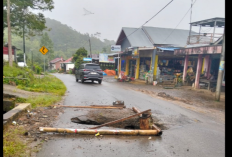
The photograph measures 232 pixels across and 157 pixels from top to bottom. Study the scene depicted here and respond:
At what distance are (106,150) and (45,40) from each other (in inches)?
2625

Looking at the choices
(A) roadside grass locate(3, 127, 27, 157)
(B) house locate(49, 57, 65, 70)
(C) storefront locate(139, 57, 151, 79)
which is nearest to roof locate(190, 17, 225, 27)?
(C) storefront locate(139, 57, 151, 79)

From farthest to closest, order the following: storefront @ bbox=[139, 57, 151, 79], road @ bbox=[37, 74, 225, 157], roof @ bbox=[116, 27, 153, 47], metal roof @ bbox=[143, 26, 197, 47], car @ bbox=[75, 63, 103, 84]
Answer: roof @ bbox=[116, 27, 153, 47], metal roof @ bbox=[143, 26, 197, 47], storefront @ bbox=[139, 57, 151, 79], car @ bbox=[75, 63, 103, 84], road @ bbox=[37, 74, 225, 157]

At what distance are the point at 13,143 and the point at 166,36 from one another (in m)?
23.6

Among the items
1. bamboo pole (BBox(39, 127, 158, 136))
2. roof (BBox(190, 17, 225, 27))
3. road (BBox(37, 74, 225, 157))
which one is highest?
roof (BBox(190, 17, 225, 27))

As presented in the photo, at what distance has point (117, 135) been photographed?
4.26m

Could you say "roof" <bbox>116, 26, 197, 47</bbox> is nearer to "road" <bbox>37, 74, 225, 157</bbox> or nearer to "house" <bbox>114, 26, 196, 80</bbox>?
"house" <bbox>114, 26, 196, 80</bbox>

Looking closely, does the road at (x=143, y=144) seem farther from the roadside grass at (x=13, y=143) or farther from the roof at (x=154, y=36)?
the roof at (x=154, y=36)

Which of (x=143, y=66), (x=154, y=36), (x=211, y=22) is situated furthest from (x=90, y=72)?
(x=154, y=36)

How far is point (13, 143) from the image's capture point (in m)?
3.46

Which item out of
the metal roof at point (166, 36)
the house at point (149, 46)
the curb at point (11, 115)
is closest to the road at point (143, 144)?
→ the curb at point (11, 115)

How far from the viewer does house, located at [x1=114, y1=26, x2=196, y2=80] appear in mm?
19484

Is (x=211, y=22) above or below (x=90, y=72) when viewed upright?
above

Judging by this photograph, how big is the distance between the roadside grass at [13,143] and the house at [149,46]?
16.2 meters

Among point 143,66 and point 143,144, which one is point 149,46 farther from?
point 143,144
